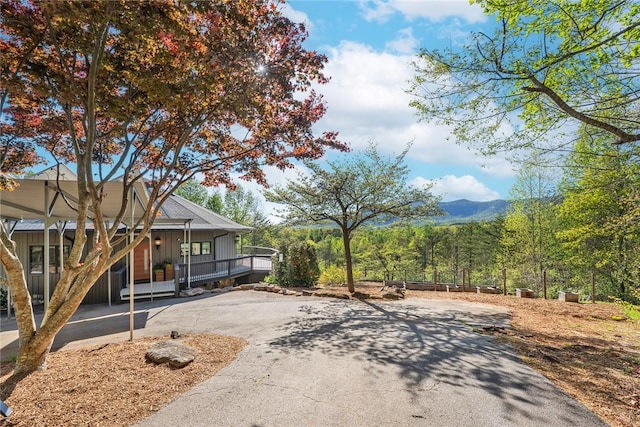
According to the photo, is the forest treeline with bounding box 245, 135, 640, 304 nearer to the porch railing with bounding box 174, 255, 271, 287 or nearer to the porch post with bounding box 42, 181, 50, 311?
the porch railing with bounding box 174, 255, 271, 287

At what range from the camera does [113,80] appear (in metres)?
4.55

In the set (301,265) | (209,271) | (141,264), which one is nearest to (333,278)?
(301,265)

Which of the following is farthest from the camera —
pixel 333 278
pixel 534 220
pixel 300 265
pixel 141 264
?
pixel 534 220

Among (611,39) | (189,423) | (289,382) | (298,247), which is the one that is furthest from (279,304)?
(611,39)

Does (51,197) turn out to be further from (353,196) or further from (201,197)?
(201,197)

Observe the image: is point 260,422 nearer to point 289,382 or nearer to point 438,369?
point 289,382

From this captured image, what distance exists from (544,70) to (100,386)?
7.96 m

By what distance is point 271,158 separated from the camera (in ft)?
22.8

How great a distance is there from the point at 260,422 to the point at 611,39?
6.41m

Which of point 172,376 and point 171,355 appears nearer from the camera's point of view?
point 172,376

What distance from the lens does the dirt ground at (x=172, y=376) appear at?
3.13m

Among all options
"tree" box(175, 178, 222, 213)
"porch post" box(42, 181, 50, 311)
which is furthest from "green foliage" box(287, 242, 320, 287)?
"tree" box(175, 178, 222, 213)

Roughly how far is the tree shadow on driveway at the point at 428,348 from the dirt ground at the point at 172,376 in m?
0.44

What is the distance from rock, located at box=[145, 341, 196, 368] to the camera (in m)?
4.34
